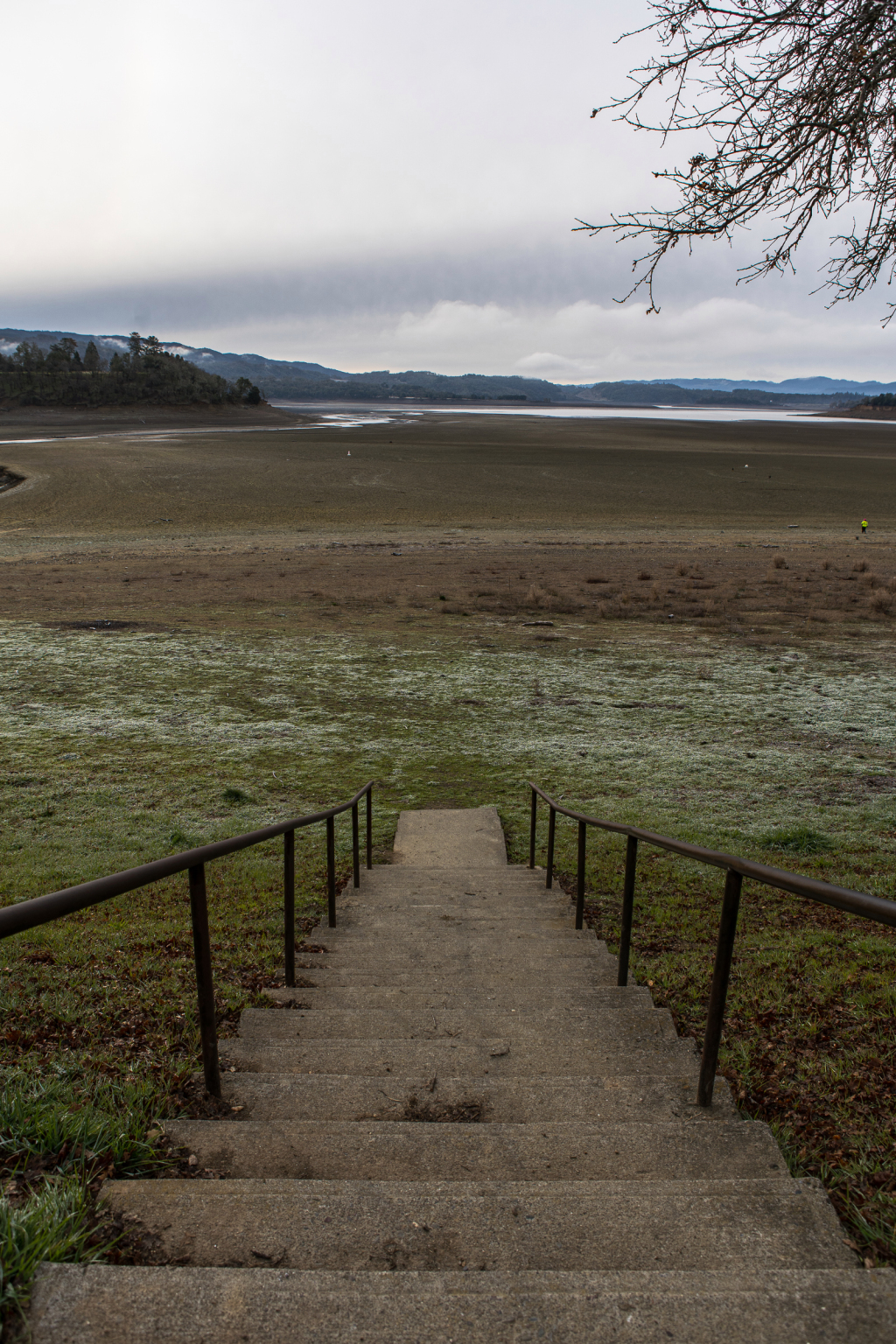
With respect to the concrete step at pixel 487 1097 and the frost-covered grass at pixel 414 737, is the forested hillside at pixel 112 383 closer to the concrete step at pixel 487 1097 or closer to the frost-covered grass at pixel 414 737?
the frost-covered grass at pixel 414 737

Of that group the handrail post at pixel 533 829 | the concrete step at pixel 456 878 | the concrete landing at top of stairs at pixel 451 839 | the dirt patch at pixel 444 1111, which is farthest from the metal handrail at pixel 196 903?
the handrail post at pixel 533 829

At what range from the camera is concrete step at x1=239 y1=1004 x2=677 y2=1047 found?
3422 mm

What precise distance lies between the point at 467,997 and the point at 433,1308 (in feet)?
8.45

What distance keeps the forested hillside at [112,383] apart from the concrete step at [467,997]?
475 ft

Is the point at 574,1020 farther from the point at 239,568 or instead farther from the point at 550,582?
the point at 239,568

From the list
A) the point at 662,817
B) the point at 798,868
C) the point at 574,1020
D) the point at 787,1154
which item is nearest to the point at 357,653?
the point at 662,817

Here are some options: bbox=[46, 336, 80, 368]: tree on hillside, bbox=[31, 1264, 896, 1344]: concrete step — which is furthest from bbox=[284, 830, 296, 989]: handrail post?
bbox=[46, 336, 80, 368]: tree on hillside

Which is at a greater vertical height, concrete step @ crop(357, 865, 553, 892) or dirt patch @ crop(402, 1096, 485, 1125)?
dirt patch @ crop(402, 1096, 485, 1125)

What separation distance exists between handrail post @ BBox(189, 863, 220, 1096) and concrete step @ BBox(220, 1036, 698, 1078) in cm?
37

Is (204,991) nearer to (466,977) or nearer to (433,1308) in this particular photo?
(433,1308)

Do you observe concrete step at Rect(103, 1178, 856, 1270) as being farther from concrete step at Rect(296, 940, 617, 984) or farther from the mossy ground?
concrete step at Rect(296, 940, 617, 984)

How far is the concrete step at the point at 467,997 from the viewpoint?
385 centimetres

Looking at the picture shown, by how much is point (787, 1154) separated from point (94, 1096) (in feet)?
7.17

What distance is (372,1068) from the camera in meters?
3.05
